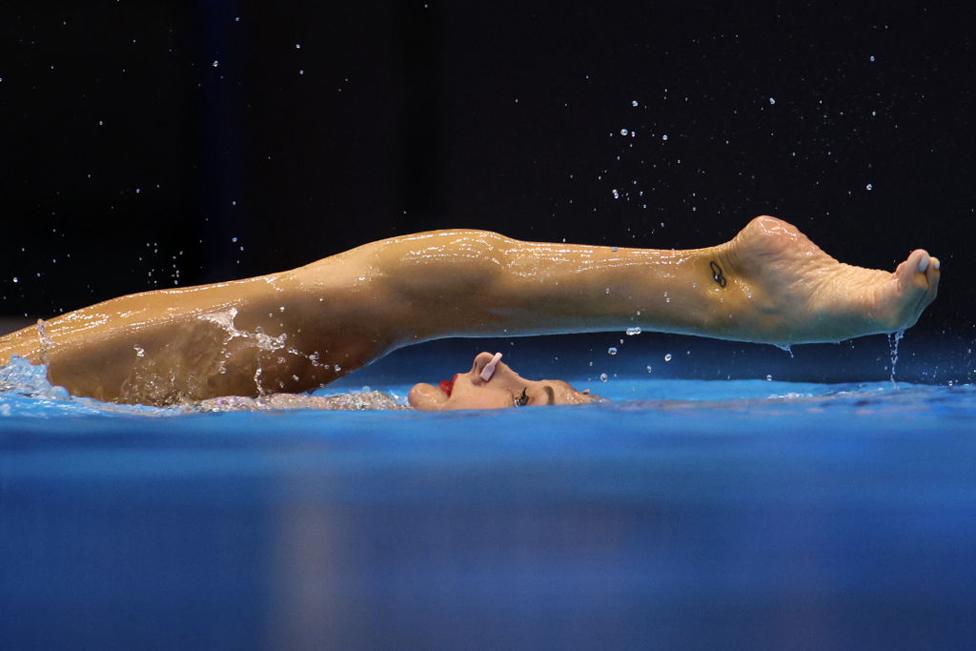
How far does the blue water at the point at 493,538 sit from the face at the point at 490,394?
0.64 metres

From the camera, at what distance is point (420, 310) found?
262 cm

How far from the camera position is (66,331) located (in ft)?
8.74

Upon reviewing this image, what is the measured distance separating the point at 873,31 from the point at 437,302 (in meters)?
2.65

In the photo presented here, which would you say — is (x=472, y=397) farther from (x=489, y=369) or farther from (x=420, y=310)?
(x=420, y=310)

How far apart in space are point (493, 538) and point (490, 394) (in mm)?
1354

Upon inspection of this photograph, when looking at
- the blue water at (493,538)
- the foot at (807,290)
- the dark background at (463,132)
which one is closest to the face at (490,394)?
the foot at (807,290)

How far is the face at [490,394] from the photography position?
2436mm

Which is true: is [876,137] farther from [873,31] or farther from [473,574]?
[473,574]

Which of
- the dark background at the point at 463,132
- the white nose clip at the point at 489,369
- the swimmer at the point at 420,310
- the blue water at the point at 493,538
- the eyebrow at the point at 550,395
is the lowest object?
the blue water at the point at 493,538

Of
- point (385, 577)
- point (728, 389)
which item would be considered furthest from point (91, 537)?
point (728, 389)

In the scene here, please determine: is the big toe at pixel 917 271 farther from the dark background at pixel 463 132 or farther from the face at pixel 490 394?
the dark background at pixel 463 132

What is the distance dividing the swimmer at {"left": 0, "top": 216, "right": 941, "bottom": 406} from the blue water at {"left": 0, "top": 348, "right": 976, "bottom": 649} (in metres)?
0.79

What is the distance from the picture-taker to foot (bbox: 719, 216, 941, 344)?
92.6 inches

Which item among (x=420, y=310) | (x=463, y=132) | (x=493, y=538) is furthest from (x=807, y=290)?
(x=463, y=132)
